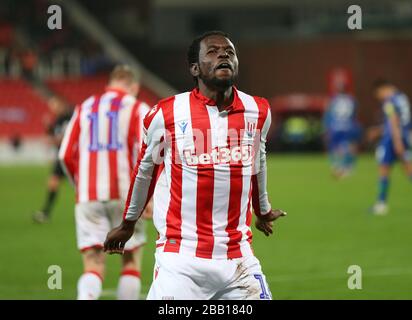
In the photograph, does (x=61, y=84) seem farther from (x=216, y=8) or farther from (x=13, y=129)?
(x=216, y=8)

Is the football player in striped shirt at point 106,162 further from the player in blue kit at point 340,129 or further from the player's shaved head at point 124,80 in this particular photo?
the player in blue kit at point 340,129

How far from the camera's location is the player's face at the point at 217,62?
561 cm

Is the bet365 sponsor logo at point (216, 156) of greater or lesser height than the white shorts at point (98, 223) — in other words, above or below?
above

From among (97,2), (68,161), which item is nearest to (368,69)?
(97,2)

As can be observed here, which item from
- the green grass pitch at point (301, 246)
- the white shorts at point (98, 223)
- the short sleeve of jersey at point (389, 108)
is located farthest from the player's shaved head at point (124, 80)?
the short sleeve of jersey at point (389, 108)

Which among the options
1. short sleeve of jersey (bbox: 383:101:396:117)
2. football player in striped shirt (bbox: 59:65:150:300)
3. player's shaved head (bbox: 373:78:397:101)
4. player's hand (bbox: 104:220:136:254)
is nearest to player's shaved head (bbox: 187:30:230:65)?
player's hand (bbox: 104:220:136:254)

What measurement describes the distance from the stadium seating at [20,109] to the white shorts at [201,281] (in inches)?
1250

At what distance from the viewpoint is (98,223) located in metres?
8.77

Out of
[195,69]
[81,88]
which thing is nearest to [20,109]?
[81,88]

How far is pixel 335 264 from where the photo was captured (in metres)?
12.1

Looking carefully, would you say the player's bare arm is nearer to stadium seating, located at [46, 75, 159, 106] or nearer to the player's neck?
the player's neck

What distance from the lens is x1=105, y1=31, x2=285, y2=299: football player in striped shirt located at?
5.65 metres

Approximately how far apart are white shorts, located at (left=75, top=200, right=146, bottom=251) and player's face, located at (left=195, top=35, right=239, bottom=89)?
326 cm

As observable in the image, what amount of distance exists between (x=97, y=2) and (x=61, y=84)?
5.74 metres
